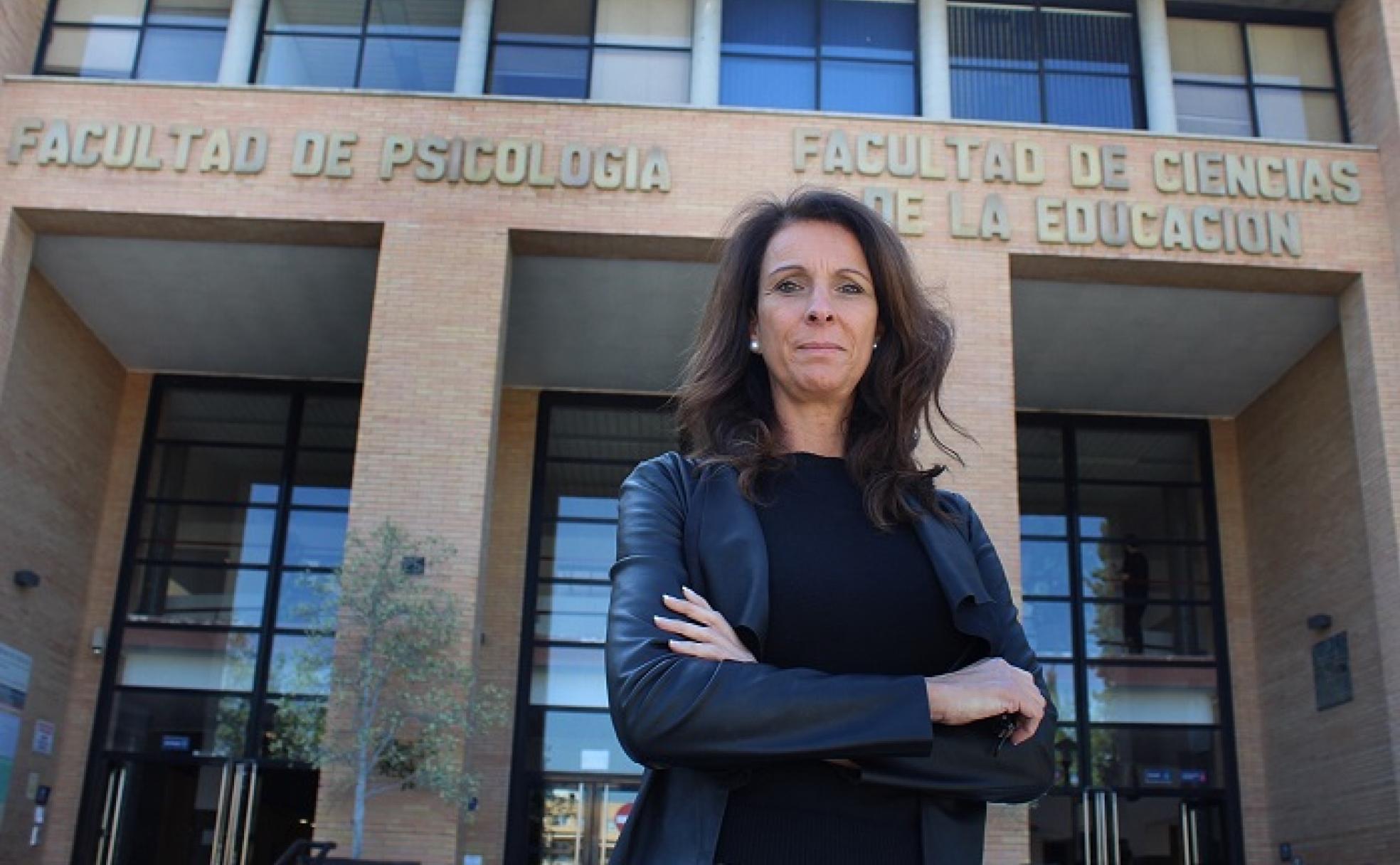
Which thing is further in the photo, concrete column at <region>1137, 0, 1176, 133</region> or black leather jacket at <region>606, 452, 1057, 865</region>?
concrete column at <region>1137, 0, 1176, 133</region>

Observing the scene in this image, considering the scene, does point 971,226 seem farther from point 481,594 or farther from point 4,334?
point 4,334

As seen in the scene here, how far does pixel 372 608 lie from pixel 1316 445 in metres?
12.8

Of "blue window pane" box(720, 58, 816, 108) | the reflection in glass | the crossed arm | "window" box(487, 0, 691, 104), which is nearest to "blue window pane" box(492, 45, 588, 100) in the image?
"window" box(487, 0, 691, 104)

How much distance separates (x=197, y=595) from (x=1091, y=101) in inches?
574

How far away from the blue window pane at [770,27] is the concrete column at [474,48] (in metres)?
3.11

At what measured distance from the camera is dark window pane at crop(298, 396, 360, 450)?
20.2 m

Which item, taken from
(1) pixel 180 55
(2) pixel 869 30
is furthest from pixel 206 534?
(2) pixel 869 30

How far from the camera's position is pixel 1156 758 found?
19.3 m

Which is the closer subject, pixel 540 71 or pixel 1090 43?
pixel 540 71

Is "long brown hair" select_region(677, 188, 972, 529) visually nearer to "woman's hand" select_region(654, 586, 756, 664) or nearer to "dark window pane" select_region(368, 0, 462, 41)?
"woman's hand" select_region(654, 586, 756, 664)

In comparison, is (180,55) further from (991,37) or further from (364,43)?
(991,37)

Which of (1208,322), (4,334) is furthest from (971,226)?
(4,334)

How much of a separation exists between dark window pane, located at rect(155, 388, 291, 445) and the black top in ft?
64.0

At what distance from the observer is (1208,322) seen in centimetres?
1748
